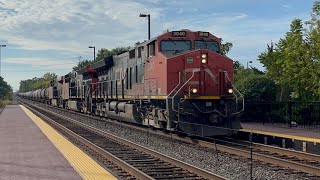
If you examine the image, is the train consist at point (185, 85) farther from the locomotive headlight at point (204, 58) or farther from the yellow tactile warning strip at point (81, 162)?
the yellow tactile warning strip at point (81, 162)

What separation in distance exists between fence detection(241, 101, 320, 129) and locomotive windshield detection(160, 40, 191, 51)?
6.71m

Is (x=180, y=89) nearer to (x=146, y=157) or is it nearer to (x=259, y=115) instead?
(x=146, y=157)

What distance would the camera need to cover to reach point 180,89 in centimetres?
1455

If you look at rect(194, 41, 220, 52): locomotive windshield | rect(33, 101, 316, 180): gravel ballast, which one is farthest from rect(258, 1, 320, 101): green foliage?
rect(33, 101, 316, 180): gravel ballast

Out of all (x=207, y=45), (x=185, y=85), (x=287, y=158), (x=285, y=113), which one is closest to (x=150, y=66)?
(x=185, y=85)

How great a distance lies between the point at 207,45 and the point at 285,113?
759cm

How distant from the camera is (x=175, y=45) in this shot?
51.8ft

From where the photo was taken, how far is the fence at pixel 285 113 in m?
19.8

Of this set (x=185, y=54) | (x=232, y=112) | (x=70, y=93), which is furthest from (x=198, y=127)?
(x=70, y=93)

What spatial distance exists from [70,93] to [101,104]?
45.7 ft

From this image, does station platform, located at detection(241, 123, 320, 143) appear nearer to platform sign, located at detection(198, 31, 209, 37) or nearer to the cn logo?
platform sign, located at detection(198, 31, 209, 37)

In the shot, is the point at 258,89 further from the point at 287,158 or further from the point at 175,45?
the point at 287,158

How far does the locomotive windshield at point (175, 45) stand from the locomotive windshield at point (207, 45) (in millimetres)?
328

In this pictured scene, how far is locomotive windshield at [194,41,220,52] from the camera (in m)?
15.9
